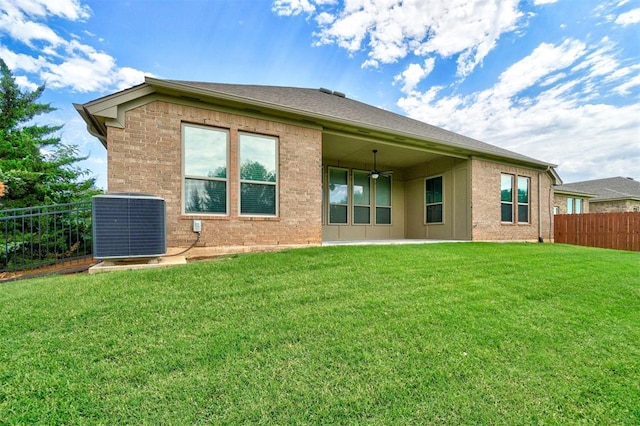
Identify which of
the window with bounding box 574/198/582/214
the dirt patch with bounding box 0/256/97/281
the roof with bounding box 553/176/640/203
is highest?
the roof with bounding box 553/176/640/203

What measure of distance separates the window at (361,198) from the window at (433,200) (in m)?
2.25

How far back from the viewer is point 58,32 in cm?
977

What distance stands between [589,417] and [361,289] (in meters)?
2.35

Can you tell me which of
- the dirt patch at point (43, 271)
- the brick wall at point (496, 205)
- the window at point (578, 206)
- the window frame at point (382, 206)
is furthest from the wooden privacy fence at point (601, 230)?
the dirt patch at point (43, 271)

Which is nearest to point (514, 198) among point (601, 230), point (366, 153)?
point (601, 230)

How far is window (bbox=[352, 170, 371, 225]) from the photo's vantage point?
10211mm

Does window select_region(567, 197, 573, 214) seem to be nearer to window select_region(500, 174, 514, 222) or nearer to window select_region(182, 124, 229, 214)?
window select_region(500, 174, 514, 222)

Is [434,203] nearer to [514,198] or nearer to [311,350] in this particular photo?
[514,198]

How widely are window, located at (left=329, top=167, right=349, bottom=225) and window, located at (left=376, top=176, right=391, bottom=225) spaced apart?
4.78 feet

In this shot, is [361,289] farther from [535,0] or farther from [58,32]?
[58,32]

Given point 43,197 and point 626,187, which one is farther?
point 626,187

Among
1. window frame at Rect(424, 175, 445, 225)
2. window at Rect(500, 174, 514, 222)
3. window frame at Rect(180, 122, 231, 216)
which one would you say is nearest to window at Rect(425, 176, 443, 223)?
window frame at Rect(424, 175, 445, 225)

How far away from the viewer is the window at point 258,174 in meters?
5.97

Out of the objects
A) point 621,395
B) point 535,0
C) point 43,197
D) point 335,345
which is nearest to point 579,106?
point 535,0
